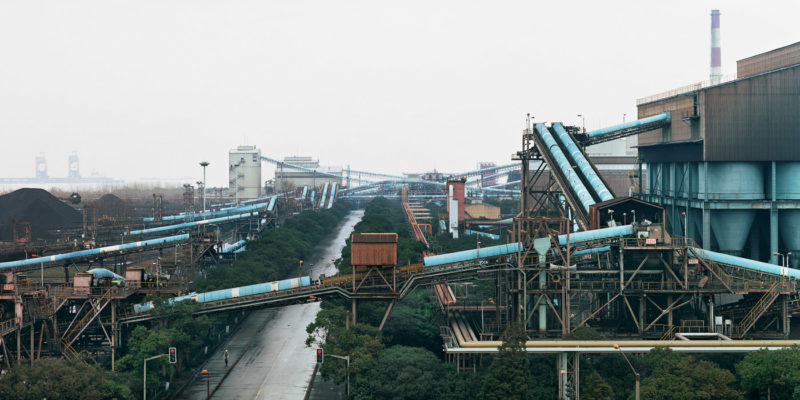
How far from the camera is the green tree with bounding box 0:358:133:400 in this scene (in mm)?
38531

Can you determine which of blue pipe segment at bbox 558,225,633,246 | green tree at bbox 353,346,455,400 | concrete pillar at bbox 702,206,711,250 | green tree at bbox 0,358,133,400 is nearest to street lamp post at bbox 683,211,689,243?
concrete pillar at bbox 702,206,711,250

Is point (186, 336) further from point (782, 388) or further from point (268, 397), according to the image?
point (782, 388)

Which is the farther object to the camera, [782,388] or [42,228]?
[42,228]

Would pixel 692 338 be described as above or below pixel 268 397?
above

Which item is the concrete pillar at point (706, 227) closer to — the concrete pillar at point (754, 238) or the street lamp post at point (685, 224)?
the street lamp post at point (685, 224)

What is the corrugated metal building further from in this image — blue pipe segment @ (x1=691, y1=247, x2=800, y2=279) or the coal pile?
the coal pile

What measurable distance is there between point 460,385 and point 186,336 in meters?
19.6

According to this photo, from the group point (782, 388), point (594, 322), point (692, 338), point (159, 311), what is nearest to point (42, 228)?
point (159, 311)

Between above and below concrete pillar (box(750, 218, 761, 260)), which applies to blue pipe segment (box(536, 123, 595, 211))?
above

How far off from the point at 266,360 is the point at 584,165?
28.9 meters

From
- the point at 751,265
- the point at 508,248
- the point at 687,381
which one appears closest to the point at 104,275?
the point at 508,248

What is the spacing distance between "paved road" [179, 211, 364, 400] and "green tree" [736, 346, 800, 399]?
999 inches

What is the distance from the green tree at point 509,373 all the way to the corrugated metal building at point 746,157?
3245 cm

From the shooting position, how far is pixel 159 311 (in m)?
52.3
